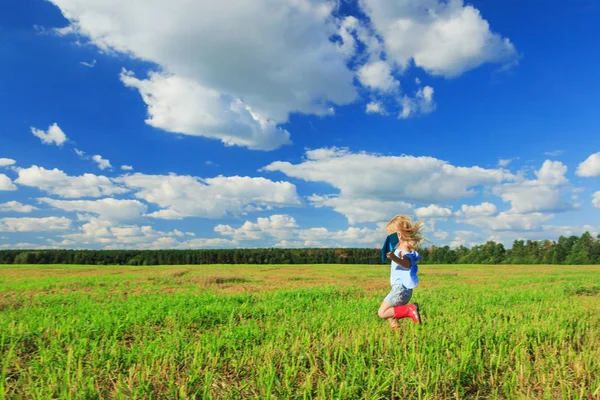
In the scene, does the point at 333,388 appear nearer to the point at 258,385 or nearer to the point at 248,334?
the point at 258,385

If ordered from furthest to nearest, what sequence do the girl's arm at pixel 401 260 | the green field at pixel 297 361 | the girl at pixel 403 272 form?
1. the girl at pixel 403 272
2. the girl's arm at pixel 401 260
3. the green field at pixel 297 361

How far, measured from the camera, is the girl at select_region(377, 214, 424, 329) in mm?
6414

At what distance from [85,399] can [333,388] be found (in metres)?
2.35

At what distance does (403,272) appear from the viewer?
6566 mm

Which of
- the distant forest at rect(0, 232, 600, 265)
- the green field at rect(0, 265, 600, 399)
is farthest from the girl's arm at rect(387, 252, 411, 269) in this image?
the distant forest at rect(0, 232, 600, 265)

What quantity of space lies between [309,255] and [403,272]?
304 ft

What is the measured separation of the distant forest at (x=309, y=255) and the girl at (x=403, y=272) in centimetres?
8133

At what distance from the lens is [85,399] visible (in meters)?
3.60

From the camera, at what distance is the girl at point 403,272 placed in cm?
641

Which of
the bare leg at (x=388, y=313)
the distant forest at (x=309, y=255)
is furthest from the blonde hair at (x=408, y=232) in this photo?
the distant forest at (x=309, y=255)

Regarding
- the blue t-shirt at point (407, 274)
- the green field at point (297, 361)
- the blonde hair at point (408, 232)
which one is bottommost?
the green field at point (297, 361)

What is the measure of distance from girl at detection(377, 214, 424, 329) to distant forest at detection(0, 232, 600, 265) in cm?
8133

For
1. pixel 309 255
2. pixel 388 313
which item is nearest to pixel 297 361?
pixel 388 313

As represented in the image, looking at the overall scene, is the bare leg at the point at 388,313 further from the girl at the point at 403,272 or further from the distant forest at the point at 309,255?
the distant forest at the point at 309,255
